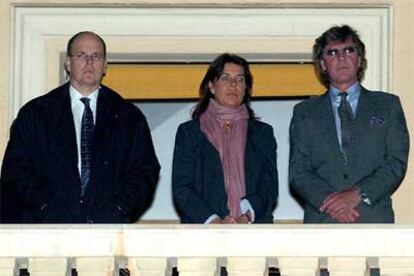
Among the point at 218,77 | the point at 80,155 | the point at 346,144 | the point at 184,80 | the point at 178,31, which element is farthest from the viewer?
the point at 184,80

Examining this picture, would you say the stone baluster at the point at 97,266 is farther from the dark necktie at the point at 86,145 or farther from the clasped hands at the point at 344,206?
the clasped hands at the point at 344,206

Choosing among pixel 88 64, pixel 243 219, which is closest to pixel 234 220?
pixel 243 219

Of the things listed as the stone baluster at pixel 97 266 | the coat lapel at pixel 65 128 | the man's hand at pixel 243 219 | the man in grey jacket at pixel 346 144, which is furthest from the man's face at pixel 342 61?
the stone baluster at pixel 97 266

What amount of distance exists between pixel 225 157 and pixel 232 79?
1.24 ft

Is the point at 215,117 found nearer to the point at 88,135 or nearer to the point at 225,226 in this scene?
the point at 88,135

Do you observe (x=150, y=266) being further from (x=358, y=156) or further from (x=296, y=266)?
(x=358, y=156)

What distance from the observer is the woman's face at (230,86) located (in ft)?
29.6

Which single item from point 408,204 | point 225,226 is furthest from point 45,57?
point 225,226

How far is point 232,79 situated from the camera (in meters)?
9.05

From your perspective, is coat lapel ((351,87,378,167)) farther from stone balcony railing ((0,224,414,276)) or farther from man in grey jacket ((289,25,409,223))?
stone balcony railing ((0,224,414,276))

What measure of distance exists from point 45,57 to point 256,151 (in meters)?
1.62

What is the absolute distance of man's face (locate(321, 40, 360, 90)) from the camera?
8742mm

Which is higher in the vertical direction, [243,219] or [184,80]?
[184,80]

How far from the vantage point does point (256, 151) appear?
9031mm
